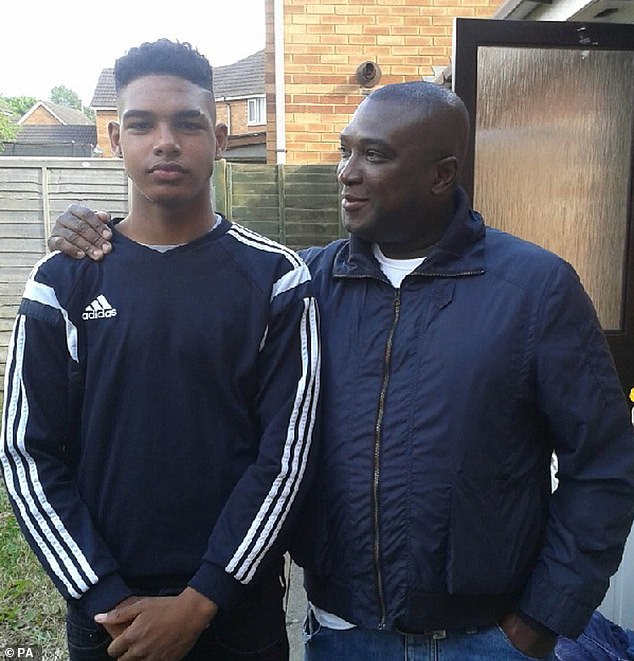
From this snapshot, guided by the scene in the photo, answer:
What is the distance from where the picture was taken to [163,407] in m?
1.58

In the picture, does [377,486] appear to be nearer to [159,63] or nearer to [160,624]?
[160,624]

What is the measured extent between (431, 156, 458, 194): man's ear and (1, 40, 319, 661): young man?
37cm

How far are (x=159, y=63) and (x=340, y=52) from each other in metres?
5.73

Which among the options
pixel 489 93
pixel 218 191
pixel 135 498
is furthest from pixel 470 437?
pixel 218 191

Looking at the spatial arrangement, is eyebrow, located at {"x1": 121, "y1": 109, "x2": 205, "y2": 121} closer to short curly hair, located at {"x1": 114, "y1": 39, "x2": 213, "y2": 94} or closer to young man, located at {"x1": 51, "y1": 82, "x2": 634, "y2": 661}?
short curly hair, located at {"x1": 114, "y1": 39, "x2": 213, "y2": 94}

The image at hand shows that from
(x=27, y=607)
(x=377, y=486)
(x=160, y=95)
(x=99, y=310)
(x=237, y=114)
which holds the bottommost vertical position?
(x=27, y=607)

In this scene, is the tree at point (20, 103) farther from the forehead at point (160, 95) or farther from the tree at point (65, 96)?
the forehead at point (160, 95)

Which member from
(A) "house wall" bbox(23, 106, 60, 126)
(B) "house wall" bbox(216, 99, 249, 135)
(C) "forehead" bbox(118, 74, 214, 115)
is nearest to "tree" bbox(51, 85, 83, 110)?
(A) "house wall" bbox(23, 106, 60, 126)

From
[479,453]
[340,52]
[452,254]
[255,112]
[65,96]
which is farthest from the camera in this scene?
[65,96]

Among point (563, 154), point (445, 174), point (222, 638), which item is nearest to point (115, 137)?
point (445, 174)

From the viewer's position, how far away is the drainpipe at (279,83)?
695 cm

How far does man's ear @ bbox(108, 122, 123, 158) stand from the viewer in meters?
1.67

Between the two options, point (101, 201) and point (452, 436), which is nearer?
point (452, 436)

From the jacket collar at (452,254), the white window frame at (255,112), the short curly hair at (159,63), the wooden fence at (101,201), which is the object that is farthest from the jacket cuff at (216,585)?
the white window frame at (255,112)
